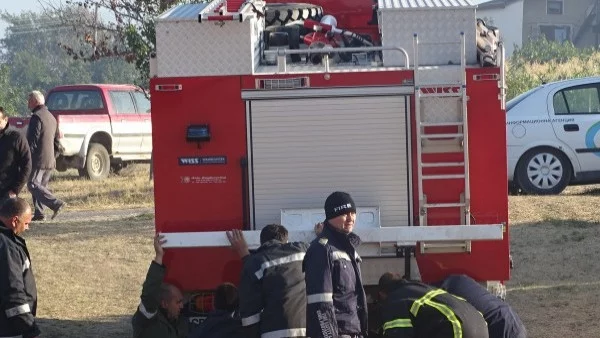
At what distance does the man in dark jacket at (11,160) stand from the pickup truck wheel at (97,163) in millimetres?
12187

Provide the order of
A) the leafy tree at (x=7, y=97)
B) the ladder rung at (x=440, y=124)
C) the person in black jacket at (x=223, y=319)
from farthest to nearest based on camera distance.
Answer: the leafy tree at (x=7, y=97) → the ladder rung at (x=440, y=124) → the person in black jacket at (x=223, y=319)

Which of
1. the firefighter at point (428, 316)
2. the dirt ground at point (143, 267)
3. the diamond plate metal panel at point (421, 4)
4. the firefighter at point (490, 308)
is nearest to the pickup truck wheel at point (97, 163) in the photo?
the dirt ground at point (143, 267)

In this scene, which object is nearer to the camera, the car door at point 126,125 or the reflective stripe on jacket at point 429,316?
the reflective stripe on jacket at point 429,316

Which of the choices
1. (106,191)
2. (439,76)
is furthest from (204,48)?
(106,191)

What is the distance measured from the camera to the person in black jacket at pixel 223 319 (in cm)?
796

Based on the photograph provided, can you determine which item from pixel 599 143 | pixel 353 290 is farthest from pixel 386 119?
pixel 599 143

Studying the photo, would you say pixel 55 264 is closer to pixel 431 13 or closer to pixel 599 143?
pixel 431 13

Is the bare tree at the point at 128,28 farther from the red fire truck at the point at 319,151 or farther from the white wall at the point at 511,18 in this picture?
the white wall at the point at 511,18

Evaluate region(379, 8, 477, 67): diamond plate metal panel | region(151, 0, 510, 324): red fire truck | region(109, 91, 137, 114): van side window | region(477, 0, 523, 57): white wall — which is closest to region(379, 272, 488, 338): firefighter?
region(151, 0, 510, 324): red fire truck

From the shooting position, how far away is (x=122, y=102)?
79.9ft

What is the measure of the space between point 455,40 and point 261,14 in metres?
1.84

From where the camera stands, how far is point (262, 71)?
8625 millimetres

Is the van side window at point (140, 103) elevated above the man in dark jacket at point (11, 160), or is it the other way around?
the van side window at point (140, 103)

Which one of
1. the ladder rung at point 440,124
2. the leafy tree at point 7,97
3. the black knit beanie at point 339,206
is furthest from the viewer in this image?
the leafy tree at point 7,97
